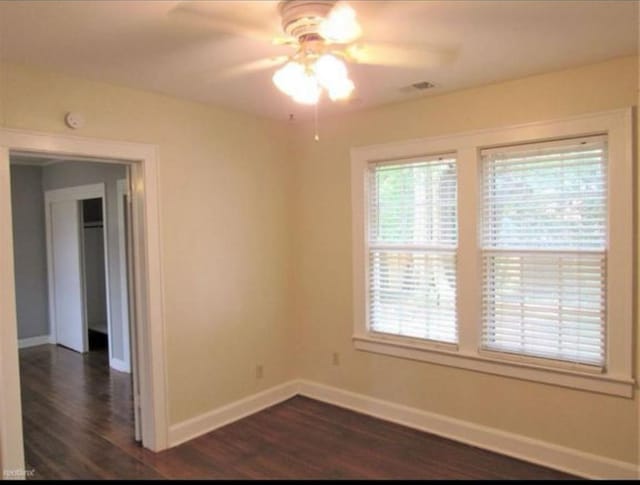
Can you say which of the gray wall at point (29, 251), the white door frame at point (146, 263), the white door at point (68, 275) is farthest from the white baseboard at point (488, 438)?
the gray wall at point (29, 251)

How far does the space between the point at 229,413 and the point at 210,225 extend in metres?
1.54

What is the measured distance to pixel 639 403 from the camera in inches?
110

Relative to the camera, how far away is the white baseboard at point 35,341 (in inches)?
253

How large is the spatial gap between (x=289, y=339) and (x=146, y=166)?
205 centimetres

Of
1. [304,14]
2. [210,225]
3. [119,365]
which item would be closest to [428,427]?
Answer: [210,225]

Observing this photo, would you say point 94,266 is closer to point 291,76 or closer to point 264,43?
point 264,43

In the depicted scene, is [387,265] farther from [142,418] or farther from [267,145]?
[142,418]

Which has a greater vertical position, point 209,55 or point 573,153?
point 209,55

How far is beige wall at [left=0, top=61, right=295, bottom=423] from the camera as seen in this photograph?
3.09 metres

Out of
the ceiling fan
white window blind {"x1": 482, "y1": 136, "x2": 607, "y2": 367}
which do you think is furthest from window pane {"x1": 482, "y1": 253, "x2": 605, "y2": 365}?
the ceiling fan

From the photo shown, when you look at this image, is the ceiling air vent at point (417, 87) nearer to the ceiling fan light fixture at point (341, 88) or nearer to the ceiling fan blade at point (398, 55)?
the ceiling fan blade at point (398, 55)

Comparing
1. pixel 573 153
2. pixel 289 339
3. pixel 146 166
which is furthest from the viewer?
pixel 289 339

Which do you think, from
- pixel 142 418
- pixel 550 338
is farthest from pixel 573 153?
pixel 142 418

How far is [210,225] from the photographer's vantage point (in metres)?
3.71
